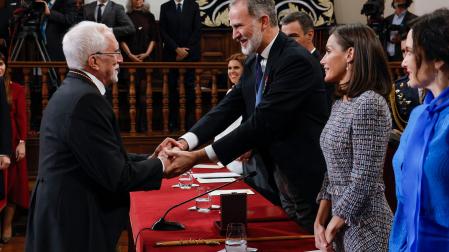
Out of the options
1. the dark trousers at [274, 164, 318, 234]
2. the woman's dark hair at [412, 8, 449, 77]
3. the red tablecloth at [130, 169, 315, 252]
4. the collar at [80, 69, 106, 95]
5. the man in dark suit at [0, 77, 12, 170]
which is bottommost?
the man in dark suit at [0, 77, 12, 170]

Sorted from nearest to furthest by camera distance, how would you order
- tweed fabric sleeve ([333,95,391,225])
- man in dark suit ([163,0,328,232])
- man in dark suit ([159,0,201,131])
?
tweed fabric sleeve ([333,95,391,225]), man in dark suit ([163,0,328,232]), man in dark suit ([159,0,201,131])

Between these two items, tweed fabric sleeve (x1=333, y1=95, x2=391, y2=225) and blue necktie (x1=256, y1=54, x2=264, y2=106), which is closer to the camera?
tweed fabric sleeve (x1=333, y1=95, x2=391, y2=225)

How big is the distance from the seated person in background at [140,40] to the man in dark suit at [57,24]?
2.09 feet

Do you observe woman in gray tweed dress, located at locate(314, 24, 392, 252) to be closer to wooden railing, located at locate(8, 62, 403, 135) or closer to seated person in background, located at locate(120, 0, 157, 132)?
wooden railing, located at locate(8, 62, 403, 135)

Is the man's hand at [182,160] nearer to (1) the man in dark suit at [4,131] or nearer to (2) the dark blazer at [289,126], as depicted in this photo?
(2) the dark blazer at [289,126]

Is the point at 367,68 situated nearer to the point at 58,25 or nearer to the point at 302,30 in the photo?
the point at 302,30

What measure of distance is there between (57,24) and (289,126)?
5.00 m

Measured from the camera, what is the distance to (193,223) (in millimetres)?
2658

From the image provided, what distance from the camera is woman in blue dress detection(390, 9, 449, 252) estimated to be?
5.51 feet

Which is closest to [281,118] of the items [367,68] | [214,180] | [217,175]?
[367,68]

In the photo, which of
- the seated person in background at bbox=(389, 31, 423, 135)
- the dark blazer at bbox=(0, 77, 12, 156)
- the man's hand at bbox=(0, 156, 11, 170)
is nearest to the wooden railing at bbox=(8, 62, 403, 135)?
the dark blazer at bbox=(0, 77, 12, 156)

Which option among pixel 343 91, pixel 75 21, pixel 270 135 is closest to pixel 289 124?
pixel 270 135

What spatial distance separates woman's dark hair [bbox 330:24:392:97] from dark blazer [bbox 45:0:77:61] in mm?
5407

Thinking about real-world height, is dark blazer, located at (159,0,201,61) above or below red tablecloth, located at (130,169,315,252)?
above
